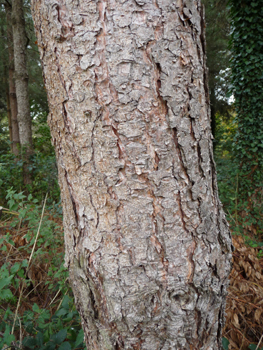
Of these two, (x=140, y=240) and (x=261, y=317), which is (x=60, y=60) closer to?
(x=140, y=240)

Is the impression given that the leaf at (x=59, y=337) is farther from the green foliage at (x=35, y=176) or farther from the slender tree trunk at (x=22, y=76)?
the slender tree trunk at (x=22, y=76)

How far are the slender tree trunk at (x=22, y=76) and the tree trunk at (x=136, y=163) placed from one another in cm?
443

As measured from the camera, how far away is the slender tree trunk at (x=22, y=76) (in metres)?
4.91

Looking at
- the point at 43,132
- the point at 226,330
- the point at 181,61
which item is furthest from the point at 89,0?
the point at 43,132

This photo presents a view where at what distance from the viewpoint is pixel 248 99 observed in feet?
14.6

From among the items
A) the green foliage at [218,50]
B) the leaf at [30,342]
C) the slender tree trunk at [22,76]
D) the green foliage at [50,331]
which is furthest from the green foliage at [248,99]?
the slender tree trunk at [22,76]

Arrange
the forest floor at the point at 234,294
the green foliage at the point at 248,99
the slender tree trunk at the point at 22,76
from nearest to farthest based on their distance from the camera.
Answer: the forest floor at the point at 234,294 < the green foliage at the point at 248,99 < the slender tree trunk at the point at 22,76

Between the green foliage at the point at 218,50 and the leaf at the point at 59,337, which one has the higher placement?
the green foliage at the point at 218,50

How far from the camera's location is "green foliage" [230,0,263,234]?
4.18 metres

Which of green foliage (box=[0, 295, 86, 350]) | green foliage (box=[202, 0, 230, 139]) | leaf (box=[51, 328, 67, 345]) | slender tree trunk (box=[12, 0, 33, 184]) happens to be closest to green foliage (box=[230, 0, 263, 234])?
green foliage (box=[202, 0, 230, 139])

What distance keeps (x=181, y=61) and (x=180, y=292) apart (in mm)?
756

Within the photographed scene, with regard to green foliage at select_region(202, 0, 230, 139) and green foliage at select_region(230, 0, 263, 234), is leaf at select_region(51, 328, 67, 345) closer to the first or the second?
green foliage at select_region(230, 0, 263, 234)

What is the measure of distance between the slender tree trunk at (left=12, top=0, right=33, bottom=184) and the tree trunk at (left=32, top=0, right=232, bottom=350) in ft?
14.5

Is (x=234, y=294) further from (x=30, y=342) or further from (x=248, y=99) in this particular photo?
(x=248, y=99)
